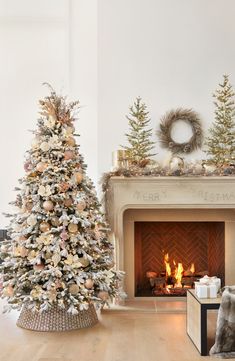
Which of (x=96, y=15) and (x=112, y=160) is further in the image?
(x=96, y=15)

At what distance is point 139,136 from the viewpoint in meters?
6.01

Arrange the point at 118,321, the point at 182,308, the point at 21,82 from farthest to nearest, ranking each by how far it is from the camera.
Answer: the point at 21,82, the point at 182,308, the point at 118,321

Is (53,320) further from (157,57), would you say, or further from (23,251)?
(157,57)

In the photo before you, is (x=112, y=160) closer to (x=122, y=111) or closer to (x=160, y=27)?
(x=122, y=111)

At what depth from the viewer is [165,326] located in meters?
5.03

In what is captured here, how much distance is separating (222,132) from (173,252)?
60.2 inches

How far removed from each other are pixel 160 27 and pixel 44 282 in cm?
310

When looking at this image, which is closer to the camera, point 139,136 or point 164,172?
point 164,172

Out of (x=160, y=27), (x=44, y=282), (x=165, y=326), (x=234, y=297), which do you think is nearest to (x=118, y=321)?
(x=165, y=326)

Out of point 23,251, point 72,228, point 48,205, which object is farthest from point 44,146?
point 23,251

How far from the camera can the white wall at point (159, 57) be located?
20.2 ft

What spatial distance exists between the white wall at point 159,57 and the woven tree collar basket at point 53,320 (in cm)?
179

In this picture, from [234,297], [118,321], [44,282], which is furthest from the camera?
[118,321]

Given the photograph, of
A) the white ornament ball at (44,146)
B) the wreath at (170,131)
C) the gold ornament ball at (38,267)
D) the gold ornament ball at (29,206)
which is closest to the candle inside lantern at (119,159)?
the wreath at (170,131)
